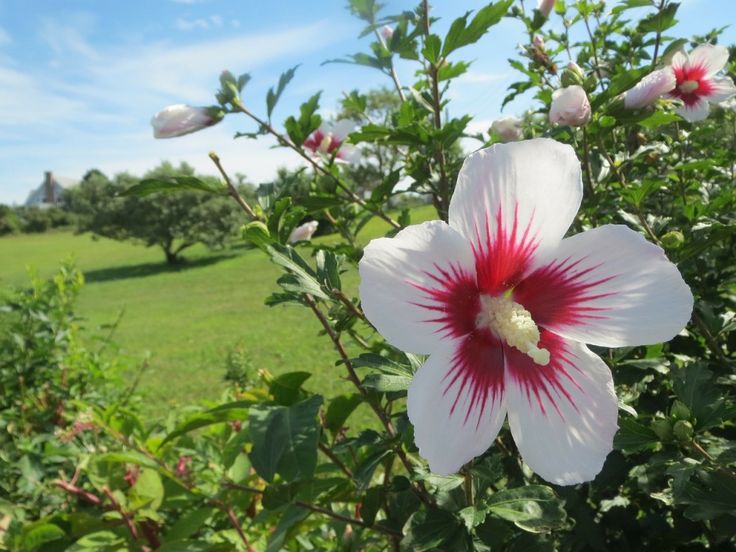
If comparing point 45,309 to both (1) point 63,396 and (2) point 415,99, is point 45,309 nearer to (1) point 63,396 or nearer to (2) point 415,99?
(1) point 63,396

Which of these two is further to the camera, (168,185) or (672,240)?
(168,185)

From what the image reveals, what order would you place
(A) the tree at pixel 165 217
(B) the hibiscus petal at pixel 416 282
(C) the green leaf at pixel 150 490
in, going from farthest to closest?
(A) the tree at pixel 165 217
(C) the green leaf at pixel 150 490
(B) the hibiscus petal at pixel 416 282

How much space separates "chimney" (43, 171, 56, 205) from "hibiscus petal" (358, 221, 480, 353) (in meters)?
82.7

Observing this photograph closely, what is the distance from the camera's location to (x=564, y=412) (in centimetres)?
73

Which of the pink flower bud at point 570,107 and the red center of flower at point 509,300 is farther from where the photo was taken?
the pink flower bud at point 570,107

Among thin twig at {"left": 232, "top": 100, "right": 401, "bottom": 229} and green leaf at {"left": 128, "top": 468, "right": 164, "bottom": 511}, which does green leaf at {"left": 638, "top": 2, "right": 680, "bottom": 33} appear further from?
green leaf at {"left": 128, "top": 468, "right": 164, "bottom": 511}

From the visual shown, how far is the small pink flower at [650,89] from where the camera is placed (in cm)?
108

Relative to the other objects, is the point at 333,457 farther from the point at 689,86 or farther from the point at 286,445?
the point at 689,86

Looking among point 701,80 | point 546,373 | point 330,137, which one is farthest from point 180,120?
point 701,80

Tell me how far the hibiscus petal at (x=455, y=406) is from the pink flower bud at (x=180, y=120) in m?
0.88

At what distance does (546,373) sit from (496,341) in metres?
0.08

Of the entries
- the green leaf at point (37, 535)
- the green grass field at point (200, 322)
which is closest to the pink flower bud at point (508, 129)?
the green grass field at point (200, 322)

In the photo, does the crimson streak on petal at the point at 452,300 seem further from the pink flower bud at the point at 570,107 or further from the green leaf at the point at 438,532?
the pink flower bud at the point at 570,107

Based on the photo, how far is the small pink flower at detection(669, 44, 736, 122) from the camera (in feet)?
4.86
